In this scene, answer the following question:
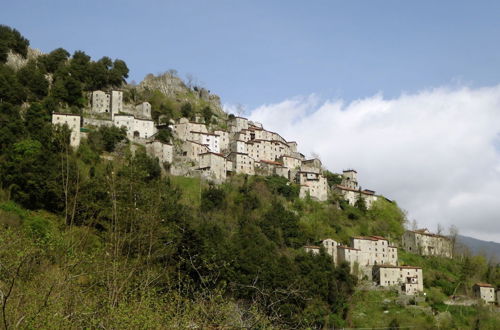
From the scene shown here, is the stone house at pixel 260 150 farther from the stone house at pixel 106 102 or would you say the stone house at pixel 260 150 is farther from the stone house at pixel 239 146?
the stone house at pixel 106 102

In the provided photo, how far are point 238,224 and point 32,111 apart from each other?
983 inches

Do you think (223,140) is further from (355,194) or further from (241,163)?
(355,194)

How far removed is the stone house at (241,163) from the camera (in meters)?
74.7

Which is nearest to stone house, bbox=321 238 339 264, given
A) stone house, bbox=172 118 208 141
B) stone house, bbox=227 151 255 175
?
stone house, bbox=227 151 255 175

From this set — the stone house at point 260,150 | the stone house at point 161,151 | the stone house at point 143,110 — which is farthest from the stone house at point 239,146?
the stone house at point 161,151

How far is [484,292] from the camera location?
6297cm

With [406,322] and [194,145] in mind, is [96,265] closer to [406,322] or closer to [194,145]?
[406,322]

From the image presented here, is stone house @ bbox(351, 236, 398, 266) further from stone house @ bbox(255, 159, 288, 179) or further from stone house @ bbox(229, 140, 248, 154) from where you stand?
stone house @ bbox(229, 140, 248, 154)

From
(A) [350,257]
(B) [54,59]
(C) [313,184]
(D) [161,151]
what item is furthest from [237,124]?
(A) [350,257]

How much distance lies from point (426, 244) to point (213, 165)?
31.8 metres

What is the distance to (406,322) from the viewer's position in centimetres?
5122

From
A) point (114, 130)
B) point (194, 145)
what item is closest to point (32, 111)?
point (114, 130)

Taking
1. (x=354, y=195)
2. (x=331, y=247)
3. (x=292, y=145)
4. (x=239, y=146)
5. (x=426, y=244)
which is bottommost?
(x=331, y=247)

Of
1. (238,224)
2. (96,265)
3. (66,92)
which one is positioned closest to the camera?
(96,265)
